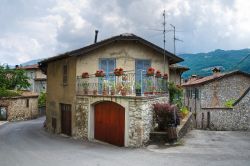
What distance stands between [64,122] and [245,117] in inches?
656

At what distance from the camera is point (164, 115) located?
61.4ft

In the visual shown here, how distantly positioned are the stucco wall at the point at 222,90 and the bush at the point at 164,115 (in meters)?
22.9

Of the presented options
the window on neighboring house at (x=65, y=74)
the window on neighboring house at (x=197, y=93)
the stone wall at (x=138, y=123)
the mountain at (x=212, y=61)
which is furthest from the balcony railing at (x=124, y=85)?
the mountain at (x=212, y=61)

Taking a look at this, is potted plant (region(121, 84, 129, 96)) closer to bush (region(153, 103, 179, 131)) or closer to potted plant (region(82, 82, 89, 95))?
bush (region(153, 103, 179, 131))

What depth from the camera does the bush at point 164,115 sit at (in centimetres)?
1858

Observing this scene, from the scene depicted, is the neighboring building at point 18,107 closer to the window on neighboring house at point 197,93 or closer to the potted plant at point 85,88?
the window on neighboring house at point 197,93

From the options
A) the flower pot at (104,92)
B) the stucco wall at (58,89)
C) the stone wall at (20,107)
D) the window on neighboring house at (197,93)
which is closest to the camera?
the flower pot at (104,92)

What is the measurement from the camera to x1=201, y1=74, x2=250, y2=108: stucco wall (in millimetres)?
40750

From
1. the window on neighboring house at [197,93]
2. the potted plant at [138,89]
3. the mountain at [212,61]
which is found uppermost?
the mountain at [212,61]

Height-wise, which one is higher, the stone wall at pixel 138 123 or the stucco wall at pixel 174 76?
the stucco wall at pixel 174 76

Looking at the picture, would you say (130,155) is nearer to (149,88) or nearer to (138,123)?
(138,123)

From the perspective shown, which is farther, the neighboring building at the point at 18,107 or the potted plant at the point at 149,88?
the neighboring building at the point at 18,107

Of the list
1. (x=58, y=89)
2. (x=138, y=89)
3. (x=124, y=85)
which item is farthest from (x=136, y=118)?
(x=58, y=89)

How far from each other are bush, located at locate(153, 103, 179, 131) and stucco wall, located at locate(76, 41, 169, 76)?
5.72 meters
